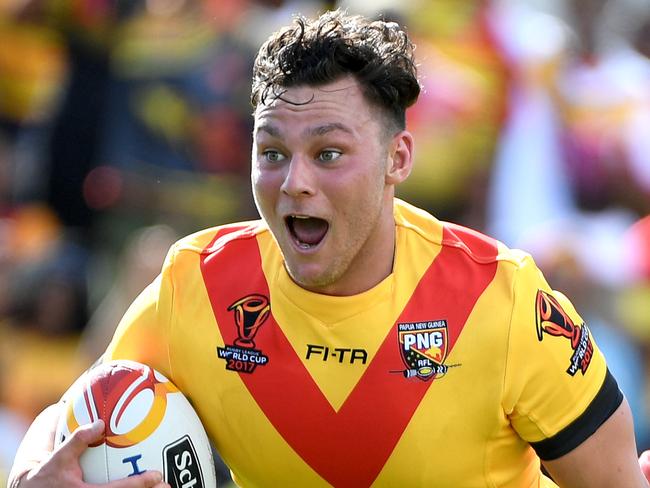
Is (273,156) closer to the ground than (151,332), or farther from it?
farther from it

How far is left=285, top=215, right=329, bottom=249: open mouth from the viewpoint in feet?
12.7

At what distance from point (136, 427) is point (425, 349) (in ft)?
3.16

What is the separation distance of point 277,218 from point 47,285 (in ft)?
12.0

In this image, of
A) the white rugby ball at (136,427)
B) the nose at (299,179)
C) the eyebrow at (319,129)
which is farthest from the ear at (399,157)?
the white rugby ball at (136,427)

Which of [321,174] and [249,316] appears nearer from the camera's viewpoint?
[321,174]

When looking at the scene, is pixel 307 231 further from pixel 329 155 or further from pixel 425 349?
pixel 425 349

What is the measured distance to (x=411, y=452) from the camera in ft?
12.7

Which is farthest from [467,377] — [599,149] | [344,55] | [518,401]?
[599,149]

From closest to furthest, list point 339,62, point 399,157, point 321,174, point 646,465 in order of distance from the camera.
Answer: point 321,174 < point 339,62 < point 399,157 < point 646,465

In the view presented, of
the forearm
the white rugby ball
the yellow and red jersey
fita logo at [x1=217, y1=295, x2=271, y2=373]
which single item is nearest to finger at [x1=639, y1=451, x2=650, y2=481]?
the yellow and red jersey

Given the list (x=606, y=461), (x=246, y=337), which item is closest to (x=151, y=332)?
(x=246, y=337)

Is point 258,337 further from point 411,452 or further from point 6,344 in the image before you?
point 6,344

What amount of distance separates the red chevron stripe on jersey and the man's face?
0.27 m

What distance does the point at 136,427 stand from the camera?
3.77m
